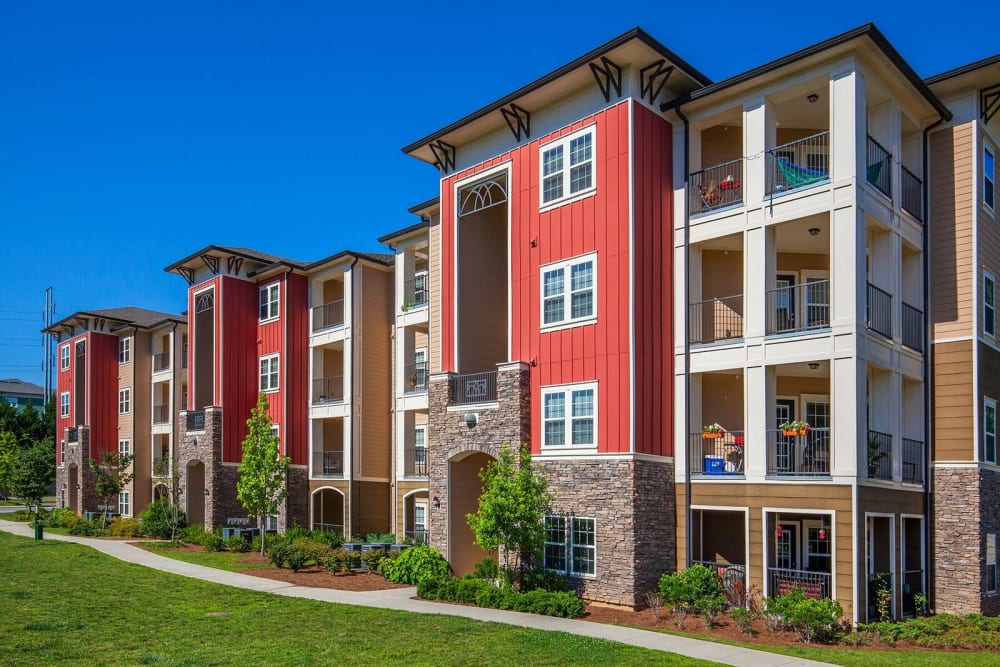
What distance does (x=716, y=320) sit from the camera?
69.6 feet

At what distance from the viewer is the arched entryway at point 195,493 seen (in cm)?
3727

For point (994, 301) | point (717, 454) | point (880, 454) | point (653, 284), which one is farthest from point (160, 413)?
Answer: point (994, 301)

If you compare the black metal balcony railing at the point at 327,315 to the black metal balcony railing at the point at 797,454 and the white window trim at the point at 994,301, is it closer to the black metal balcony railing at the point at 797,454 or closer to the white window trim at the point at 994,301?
the black metal balcony railing at the point at 797,454

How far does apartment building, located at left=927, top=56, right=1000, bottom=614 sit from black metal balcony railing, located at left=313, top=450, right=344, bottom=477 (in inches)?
867

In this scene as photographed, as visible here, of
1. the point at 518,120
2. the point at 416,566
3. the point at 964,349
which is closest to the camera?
the point at 964,349

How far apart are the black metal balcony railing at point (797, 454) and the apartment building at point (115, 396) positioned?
33.6 meters

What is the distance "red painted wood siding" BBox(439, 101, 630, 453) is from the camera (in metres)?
19.6

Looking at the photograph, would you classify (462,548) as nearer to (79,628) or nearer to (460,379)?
(460,379)

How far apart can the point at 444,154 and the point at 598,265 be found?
23.7 ft

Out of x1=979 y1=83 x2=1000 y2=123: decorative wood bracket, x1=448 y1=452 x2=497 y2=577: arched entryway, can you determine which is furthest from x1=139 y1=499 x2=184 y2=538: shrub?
x1=979 y1=83 x2=1000 y2=123: decorative wood bracket

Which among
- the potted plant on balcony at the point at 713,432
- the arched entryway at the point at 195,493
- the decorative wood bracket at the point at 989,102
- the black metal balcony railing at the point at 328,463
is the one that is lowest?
the arched entryway at the point at 195,493

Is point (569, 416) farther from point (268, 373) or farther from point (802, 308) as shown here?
point (268, 373)

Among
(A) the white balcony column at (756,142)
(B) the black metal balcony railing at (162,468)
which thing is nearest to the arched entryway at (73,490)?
(B) the black metal balcony railing at (162,468)

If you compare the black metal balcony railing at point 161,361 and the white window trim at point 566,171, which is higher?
the white window trim at point 566,171
